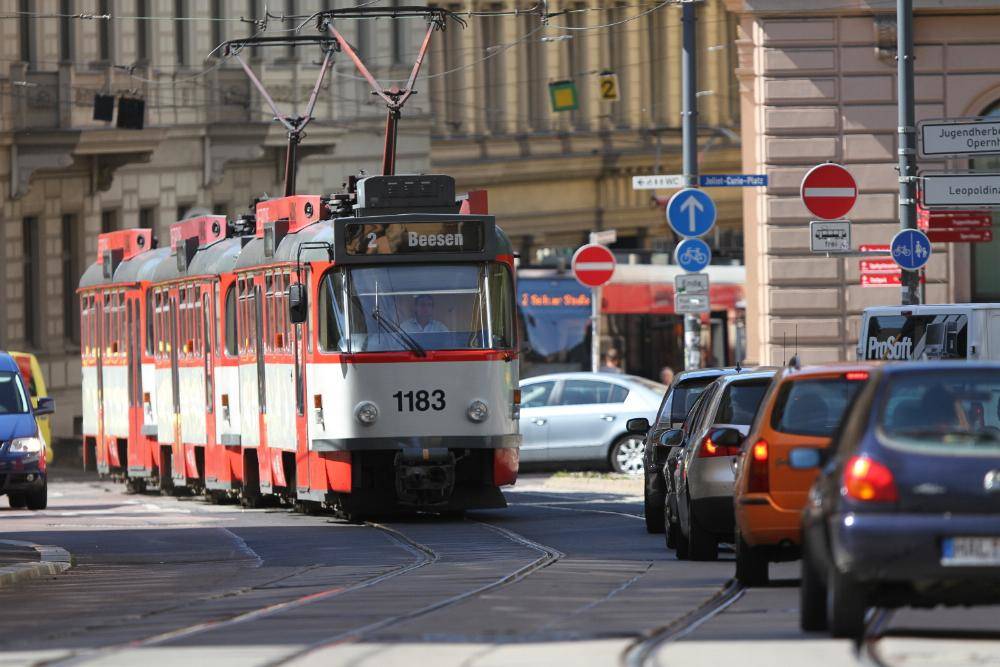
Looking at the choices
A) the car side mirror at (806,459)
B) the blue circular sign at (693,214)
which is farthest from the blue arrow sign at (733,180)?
the car side mirror at (806,459)

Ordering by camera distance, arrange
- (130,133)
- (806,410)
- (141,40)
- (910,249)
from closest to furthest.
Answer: (806,410) → (910,249) → (130,133) → (141,40)

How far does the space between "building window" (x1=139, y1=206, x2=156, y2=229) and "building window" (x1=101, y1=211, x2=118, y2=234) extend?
135cm

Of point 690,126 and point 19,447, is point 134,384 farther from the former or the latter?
point 690,126

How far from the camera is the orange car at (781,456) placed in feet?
49.8

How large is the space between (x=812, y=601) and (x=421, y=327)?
12.0 m

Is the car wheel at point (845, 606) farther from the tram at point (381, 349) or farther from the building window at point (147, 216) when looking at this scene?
the building window at point (147, 216)

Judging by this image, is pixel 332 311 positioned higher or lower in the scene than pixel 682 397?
higher

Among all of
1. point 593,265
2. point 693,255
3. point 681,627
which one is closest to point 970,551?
→ point 681,627

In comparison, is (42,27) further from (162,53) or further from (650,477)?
(650,477)

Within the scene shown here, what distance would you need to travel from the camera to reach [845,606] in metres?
12.2

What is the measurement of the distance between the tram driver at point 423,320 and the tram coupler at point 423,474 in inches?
43.4

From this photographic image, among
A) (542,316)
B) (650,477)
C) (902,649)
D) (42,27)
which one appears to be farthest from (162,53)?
(902,649)

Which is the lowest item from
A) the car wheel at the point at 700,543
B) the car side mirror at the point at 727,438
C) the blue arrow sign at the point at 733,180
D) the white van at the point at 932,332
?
the car wheel at the point at 700,543

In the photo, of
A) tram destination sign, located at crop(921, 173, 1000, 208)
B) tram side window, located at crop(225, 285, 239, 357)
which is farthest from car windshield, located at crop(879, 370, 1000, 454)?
tram side window, located at crop(225, 285, 239, 357)
